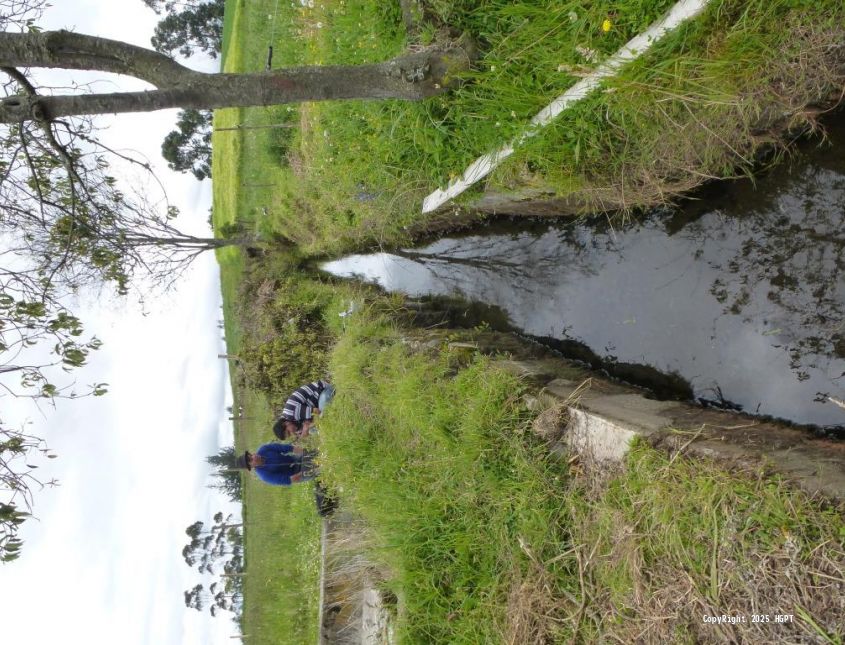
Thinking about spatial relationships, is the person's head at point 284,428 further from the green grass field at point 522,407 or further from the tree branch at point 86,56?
the tree branch at point 86,56

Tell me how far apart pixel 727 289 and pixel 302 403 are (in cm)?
488

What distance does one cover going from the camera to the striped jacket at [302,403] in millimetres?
6605

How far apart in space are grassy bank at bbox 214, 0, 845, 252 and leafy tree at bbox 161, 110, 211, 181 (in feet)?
56.2

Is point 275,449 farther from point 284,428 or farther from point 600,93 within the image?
point 600,93

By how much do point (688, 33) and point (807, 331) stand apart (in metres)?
2.21

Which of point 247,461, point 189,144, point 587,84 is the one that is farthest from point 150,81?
point 189,144

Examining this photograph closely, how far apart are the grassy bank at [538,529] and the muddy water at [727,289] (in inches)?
53.6

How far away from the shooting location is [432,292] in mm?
7164

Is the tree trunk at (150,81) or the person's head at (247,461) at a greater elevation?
the tree trunk at (150,81)

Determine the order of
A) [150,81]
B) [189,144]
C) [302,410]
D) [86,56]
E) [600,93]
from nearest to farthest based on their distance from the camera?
[86,56] < [150,81] < [600,93] < [302,410] < [189,144]

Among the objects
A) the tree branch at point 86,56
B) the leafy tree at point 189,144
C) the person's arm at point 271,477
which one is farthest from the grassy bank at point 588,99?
the leafy tree at point 189,144

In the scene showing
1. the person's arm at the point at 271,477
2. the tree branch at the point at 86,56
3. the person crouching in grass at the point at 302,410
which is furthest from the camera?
the person's arm at the point at 271,477

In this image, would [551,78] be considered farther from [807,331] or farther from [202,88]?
[807,331]

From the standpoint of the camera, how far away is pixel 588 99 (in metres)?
3.50
